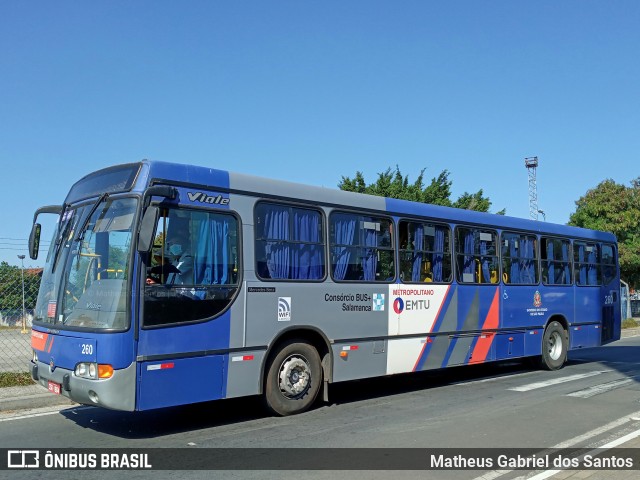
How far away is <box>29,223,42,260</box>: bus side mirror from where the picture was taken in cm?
865

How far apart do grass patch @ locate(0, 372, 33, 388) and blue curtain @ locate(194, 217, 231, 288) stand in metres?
4.96

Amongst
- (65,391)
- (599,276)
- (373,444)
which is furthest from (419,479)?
(599,276)

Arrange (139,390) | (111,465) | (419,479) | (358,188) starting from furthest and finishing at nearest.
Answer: (358,188)
(139,390)
(111,465)
(419,479)

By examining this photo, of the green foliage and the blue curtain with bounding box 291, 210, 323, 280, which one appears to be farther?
the green foliage

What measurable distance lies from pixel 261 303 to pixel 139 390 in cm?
198

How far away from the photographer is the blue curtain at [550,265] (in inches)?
530

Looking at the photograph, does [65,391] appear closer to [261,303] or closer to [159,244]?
[159,244]

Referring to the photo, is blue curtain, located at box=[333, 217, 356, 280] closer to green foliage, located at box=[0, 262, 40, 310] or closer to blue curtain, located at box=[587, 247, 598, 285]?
green foliage, located at box=[0, 262, 40, 310]

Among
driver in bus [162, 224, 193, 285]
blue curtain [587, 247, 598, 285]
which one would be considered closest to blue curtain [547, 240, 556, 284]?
blue curtain [587, 247, 598, 285]

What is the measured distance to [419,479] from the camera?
5598mm

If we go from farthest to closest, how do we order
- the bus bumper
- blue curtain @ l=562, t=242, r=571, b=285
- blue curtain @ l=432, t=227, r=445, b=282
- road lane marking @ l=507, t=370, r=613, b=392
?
blue curtain @ l=562, t=242, r=571, b=285, road lane marking @ l=507, t=370, r=613, b=392, blue curtain @ l=432, t=227, r=445, b=282, the bus bumper

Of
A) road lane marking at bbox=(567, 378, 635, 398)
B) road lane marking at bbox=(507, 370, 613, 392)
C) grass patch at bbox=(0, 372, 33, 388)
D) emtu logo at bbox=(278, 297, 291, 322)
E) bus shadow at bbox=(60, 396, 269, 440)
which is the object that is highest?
emtu logo at bbox=(278, 297, 291, 322)

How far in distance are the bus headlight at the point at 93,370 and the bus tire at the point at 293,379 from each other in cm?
222

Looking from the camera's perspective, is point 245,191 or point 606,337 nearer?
point 245,191
